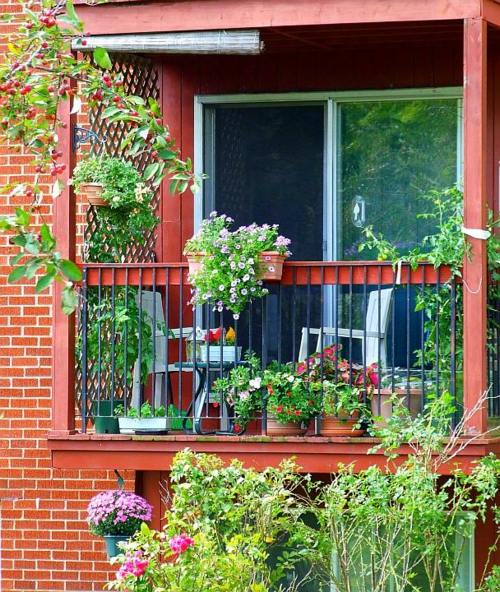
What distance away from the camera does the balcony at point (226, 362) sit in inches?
318

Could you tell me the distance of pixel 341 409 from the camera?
809 cm

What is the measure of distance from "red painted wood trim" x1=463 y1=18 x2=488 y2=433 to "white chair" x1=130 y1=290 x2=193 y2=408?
1.91m

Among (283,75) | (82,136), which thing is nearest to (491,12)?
(283,75)

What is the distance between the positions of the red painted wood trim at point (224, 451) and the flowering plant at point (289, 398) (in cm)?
15

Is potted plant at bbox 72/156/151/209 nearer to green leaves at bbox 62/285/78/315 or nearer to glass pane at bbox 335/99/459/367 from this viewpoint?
glass pane at bbox 335/99/459/367

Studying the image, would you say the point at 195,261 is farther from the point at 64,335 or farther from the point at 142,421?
the point at 142,421

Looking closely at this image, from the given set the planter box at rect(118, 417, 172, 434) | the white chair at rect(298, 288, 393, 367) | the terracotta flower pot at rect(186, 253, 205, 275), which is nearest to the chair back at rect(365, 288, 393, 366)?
the white chair at rect(298, 288, 393, 367)

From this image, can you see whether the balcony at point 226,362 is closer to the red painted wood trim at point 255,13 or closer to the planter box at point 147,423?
the planter box at point 147,423

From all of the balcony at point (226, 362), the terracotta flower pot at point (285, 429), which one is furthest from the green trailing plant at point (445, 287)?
the terracotta flower pot at point (285, 429)

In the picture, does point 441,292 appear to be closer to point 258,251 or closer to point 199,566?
point 258,251

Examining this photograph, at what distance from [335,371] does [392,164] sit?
1904 millimetres

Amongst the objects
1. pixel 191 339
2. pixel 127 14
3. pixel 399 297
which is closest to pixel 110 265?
pixel 191 339

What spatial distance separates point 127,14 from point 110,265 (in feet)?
5.13

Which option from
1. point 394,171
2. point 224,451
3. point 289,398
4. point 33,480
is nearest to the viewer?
point 289,398
